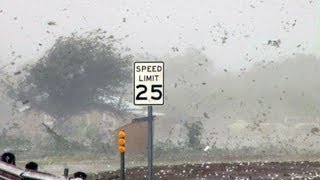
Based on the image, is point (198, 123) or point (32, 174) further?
point (198, 123)

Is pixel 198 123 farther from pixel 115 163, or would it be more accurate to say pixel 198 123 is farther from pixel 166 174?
pixel 166 174

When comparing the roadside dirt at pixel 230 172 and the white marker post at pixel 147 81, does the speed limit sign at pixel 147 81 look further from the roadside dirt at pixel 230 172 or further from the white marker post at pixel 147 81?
the roadside dirt at pixel 230 172

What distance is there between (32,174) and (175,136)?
1889 cm

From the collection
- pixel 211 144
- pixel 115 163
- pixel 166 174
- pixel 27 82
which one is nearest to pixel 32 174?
pixel 166 174

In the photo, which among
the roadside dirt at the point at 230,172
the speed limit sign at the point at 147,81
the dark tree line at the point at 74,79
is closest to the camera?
the speed limit sign at the point at 147,81

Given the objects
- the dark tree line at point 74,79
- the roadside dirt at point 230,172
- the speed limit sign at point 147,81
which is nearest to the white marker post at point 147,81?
the speed limit sign at point 147,81

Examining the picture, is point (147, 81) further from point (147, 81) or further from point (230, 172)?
point (230, 172)

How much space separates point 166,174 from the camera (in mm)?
19969

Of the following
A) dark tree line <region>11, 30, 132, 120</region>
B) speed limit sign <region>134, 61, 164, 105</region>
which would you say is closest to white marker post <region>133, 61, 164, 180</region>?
speed limit sign <region>134, 61, 164, 105</region>

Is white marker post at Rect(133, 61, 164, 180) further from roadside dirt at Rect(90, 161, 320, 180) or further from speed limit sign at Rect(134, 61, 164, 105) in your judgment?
roadside dirt at Rect(90, 161, 320, 180)

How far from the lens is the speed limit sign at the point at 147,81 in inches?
526

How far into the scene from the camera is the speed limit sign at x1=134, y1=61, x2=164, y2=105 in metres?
13.4

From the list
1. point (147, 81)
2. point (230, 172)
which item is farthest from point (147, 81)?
point (230, 172)

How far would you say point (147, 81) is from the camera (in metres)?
13.4
